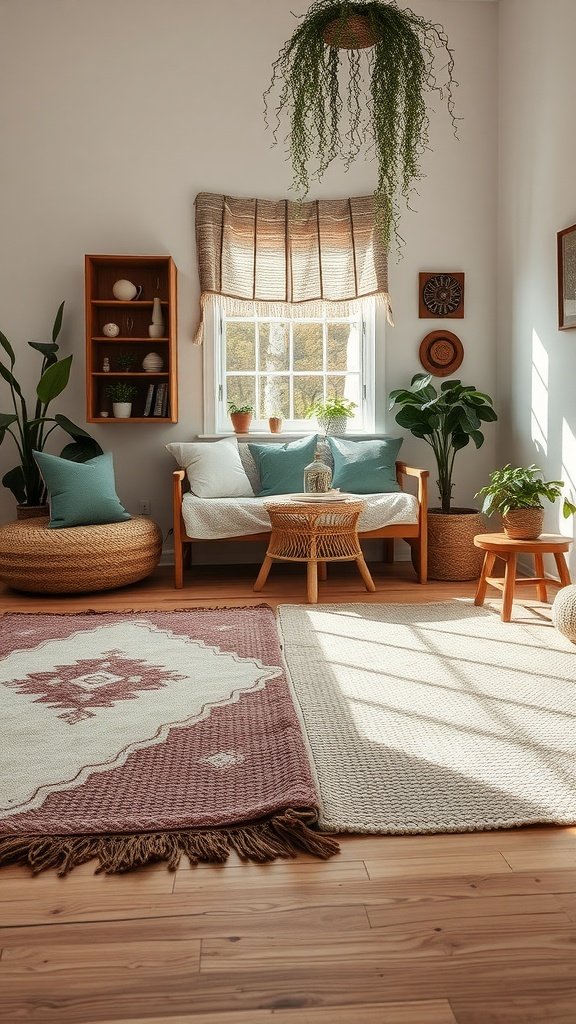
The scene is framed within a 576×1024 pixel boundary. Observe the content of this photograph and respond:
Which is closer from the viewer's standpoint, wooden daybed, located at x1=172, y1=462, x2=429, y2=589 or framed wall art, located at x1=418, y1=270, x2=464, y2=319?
wooden daybed, located at x1=172, y1=462, x2=429, y2=589

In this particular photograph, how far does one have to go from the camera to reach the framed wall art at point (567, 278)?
14.3 ft

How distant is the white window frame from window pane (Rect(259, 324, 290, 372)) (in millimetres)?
205

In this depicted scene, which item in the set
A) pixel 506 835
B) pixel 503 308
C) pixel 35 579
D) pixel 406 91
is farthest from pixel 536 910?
pixel 503 308

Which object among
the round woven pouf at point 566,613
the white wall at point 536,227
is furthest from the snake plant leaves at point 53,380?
the round woven pouf at point 566,613

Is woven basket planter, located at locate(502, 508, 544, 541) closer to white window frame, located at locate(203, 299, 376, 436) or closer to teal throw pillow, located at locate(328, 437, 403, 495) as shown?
teal throw pillow, located at locate(328, 437, 403, 495)

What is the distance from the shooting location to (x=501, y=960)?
1424 millimetres

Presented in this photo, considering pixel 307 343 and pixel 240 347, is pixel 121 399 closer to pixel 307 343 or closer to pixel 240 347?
pixel 240 347

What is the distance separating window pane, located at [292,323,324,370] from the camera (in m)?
5.62

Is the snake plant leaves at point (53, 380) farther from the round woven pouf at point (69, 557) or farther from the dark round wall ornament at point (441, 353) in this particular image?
the dark round wall ornament at point (441, 353)

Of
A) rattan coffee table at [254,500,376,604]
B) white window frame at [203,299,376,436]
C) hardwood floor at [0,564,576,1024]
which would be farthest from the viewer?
white window frame at [203,299,376,436]

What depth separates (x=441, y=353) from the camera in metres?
5.56

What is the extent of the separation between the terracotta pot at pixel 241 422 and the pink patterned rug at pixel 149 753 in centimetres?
212

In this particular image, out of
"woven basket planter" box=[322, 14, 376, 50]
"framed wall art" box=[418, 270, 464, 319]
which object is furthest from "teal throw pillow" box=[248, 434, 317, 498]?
"woven basket planter" box=[322, 14, 376, 50]

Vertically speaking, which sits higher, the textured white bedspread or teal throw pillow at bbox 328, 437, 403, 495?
teal throw pillow at bbox 328, 437, 403, 495
